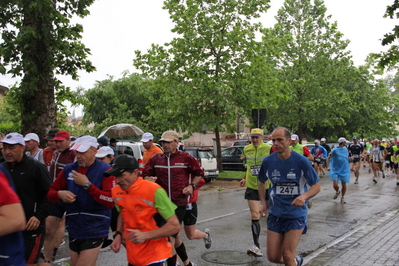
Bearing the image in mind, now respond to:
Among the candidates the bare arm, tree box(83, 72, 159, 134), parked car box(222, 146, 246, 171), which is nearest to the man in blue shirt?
the bare arm

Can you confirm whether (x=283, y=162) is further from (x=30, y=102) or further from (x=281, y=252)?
(x=30, y=102)

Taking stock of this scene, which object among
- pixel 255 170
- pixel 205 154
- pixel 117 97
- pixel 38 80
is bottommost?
pixel 205 154

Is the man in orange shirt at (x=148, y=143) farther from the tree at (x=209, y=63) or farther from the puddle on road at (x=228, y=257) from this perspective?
the tree at (x=209, y=63)

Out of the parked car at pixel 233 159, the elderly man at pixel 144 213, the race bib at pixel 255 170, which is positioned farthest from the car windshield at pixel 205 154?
the elderly man at pixel 144 213

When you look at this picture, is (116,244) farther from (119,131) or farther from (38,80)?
(119,131)

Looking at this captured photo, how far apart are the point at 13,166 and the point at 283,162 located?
3040mm

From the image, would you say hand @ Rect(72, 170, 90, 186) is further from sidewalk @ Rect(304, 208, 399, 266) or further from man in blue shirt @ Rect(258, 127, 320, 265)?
sidewalk @ Rect(304, 208, 399, 266)

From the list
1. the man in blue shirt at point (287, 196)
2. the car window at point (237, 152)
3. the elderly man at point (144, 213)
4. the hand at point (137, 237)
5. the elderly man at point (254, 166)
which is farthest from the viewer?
the car window at point (237, 152)

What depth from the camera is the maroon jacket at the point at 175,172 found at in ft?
18.6

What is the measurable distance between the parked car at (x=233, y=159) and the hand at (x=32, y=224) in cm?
1999

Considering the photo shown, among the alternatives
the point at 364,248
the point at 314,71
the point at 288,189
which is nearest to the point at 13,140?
the point at 288,189

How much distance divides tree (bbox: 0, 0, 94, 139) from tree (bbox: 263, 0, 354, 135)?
64.4ft

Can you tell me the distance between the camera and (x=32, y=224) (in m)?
4.41

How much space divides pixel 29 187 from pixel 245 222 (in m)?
6.00
